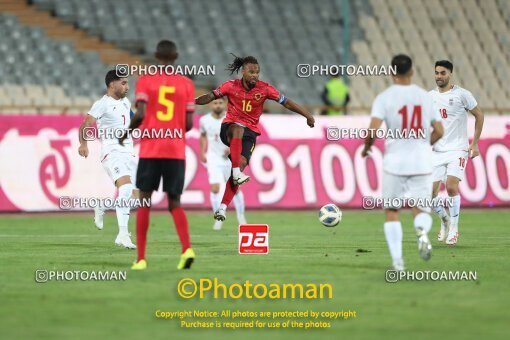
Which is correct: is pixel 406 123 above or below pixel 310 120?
below

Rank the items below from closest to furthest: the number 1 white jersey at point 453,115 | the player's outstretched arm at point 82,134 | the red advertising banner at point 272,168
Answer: the player's outstretched arm at point 82,134 < the number 1 white jersey at point 453,115 < the red advertising banner at point 272,168

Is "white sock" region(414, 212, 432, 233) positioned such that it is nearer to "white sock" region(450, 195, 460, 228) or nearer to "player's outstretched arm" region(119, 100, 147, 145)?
"player's outstretched arm" region(119, 100, 147, 145)

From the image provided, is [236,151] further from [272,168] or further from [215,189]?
[272,168]

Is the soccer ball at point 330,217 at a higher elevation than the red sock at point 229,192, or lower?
lower

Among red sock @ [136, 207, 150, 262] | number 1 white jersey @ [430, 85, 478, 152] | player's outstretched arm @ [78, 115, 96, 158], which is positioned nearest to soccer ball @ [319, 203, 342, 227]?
number 1 white jersey @ [430, 85, 478, 152]

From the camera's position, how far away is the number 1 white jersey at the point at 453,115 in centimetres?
1742

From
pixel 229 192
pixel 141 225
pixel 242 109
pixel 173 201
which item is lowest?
pixel 141 225

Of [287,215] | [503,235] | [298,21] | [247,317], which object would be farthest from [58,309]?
[298,21]

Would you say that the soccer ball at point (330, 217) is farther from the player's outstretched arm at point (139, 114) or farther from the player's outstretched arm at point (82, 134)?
the player's outstretched arm at point (139, 114)

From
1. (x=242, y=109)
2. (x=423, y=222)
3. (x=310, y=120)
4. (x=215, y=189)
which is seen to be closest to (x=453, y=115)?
(x=310, y=120)

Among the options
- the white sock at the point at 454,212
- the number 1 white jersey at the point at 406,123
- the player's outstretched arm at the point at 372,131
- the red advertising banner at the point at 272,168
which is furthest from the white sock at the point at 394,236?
the red advertising banner at the point at 272,168

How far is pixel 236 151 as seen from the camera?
1700cm

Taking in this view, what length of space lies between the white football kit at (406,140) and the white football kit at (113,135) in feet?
17.4

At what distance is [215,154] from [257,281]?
11.5 m
